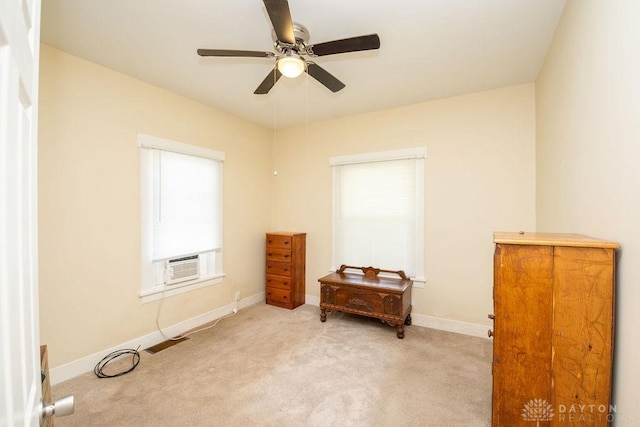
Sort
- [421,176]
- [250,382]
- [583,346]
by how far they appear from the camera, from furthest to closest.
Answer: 1. [421,176]
2. [250,382]
3. [583,346]

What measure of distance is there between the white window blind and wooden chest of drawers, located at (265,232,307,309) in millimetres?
774

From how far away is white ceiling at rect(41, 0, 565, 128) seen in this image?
184 centimetres

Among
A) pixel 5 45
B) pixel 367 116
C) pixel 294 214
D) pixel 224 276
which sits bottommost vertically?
pixel 224 276

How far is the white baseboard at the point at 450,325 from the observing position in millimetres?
3031

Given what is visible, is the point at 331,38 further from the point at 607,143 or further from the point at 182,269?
the point at 182,269

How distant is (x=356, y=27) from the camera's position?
2.03 meters

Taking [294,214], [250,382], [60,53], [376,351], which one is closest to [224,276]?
[294,214]

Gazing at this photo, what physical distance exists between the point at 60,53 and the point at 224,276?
2624 mm

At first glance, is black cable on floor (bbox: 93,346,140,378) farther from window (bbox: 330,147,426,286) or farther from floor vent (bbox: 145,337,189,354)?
window (bbox: 330,147,426,286)

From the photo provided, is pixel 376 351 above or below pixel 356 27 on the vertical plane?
below

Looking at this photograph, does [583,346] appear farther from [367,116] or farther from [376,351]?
[367,116]

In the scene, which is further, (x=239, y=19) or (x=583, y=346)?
(x=239, y=19)

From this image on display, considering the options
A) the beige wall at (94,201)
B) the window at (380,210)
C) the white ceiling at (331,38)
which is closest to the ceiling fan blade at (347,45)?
the white ceiling at (331,38)

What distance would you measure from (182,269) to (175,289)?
0.22 meters
